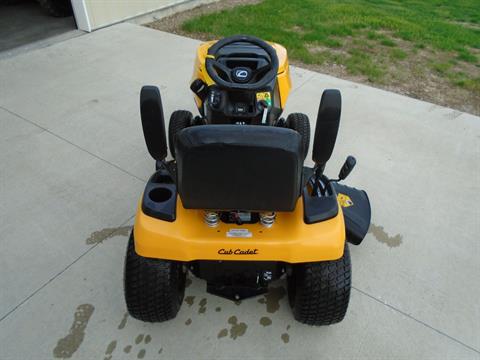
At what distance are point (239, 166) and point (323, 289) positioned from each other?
67 centimetres

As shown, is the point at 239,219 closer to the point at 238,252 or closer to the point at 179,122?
the point at 238,252

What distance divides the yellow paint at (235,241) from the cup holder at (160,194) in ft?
0.36

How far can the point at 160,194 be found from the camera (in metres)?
1.47

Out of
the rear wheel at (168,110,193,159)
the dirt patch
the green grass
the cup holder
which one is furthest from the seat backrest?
the green grass

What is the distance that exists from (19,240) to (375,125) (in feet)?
9.08

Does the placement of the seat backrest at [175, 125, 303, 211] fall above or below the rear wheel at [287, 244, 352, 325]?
above

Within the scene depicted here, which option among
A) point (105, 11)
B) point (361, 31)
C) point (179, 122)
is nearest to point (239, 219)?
point (179, 122)

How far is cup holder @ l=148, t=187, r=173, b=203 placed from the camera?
4.77 ft

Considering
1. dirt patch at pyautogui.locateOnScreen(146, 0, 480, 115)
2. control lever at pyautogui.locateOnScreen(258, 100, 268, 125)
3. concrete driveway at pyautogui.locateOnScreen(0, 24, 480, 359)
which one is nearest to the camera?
concrete driveway at pyautogui.locateOnScreen(0, 24, 480, 359)

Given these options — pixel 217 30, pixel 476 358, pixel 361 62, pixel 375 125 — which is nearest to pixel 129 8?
pixel 217 30

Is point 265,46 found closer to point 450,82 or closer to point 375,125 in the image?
point 375,125

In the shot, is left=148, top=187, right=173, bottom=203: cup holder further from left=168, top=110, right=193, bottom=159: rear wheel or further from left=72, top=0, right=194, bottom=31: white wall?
left=72, top=0, right=194, bottom=31: white wall

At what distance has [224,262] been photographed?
1452 mm

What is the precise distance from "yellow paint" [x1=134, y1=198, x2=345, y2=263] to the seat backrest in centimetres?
17
